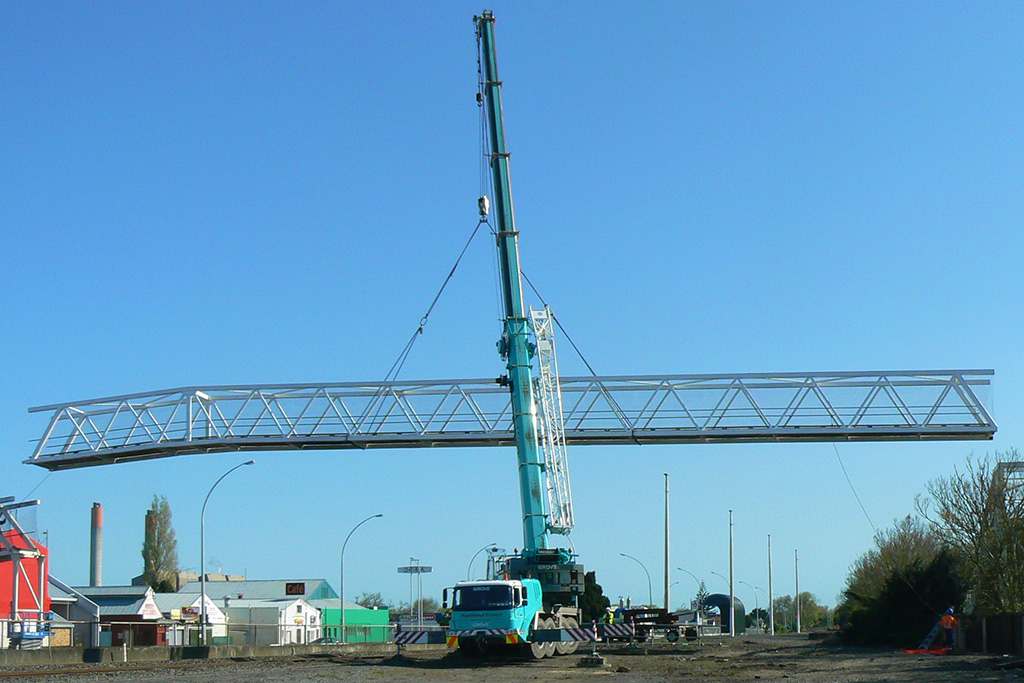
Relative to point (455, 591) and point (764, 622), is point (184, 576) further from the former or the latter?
point (455, 591)

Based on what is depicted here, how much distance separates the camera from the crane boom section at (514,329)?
119 feet

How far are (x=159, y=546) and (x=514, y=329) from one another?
75936 millimetres

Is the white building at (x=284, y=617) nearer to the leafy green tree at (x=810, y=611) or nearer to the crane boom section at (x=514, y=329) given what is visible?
the crane boom section at (x=514, y=329)

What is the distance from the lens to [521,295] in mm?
39062

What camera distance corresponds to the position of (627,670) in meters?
27.9

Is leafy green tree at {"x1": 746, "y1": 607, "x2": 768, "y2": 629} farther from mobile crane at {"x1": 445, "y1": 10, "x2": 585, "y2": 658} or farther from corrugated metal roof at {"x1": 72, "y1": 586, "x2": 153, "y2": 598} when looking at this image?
mobile crane at {"x1": 445, "y1": 10, "x2": 585, "y2": 658}

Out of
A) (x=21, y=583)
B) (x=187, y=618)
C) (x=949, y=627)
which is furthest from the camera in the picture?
(x=187, y=618)

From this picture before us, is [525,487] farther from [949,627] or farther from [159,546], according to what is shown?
[159,546]

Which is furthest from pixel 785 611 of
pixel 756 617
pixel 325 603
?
pixel 325 603

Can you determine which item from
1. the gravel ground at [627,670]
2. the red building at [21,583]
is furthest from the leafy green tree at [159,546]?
the gravel ground at [627,670]

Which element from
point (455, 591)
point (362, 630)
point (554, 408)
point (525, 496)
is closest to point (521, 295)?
point (554, 408)

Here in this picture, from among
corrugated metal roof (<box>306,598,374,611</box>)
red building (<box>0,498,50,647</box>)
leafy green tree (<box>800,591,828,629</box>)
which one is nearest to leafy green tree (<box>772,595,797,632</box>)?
leafy green tree (<box>800,591,828,629</box>)

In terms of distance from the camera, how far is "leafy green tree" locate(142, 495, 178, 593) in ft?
336

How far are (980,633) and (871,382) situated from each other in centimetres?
1028
